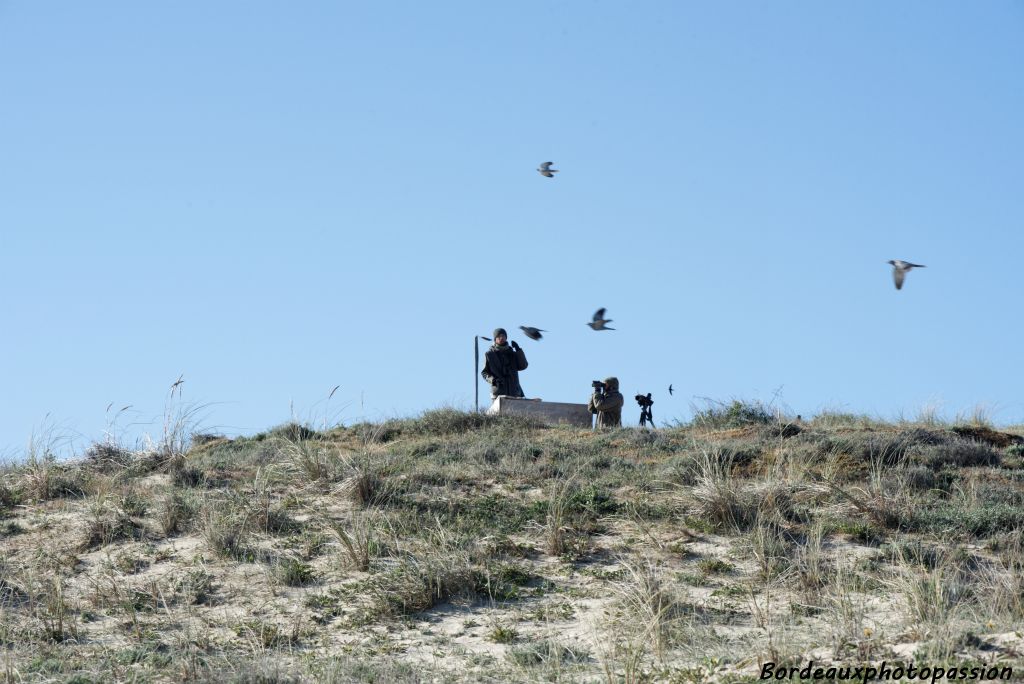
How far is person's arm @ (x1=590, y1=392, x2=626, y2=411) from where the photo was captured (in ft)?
59.9

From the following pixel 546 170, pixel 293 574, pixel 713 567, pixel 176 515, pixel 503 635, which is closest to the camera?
pixel 503 635

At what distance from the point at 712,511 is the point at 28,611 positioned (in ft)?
19.8

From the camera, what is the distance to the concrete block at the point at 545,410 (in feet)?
60.0

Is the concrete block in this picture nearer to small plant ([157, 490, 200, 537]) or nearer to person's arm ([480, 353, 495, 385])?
person's arm ([480, 353, 495, 385])

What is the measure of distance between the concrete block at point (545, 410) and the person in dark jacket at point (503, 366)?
13.7 inches

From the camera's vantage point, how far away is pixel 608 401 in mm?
18250

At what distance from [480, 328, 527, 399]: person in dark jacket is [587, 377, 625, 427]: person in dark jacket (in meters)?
1.47

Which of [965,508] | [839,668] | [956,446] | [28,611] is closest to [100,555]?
[28,611]

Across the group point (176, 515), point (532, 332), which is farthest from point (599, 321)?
point (176, 515)

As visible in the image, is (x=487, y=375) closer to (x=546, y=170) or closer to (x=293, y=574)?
(x=546, y=170)

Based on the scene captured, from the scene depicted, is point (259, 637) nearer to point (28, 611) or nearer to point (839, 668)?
point (28, 611)

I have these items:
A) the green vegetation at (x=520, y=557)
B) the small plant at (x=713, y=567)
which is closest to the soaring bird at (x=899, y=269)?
the green vegetation at (x=520, y=557)

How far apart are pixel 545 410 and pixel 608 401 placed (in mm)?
1041

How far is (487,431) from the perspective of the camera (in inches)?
638
